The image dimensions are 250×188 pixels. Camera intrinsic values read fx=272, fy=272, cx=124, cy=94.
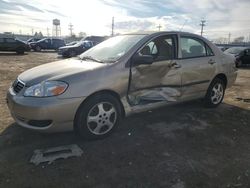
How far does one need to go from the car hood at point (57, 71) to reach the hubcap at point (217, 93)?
2.92m

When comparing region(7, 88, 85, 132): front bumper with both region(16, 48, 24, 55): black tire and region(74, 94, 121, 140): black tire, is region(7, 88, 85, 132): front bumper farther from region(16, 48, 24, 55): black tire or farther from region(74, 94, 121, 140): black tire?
region(16, 48, 24, 55): black tire

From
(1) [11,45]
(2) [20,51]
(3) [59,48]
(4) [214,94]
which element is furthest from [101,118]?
(1) [11,45]

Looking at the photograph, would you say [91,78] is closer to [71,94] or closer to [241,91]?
[71,94]

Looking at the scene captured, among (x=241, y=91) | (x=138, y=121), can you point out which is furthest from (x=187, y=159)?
(x=241, y=91)

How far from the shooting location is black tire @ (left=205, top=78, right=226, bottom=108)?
5.79 m

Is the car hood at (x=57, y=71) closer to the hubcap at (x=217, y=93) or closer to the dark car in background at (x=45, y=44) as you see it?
the hubcap at (x=217, y=93)

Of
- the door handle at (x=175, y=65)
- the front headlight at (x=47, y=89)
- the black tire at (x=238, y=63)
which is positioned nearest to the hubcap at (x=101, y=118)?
the front headlight at (x=47, y=89)

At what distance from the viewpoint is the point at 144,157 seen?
361 centimetres

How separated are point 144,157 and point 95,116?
937mm

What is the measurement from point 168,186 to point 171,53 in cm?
258

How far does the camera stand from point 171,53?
192 inches

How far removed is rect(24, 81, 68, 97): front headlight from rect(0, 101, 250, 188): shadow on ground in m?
0.77

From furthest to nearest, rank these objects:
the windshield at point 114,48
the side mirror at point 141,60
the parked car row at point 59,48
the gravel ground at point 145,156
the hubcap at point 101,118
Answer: the parked car row at point 59,48 < the windshield at point 114,48 < the side mirror at point 141,60 < the hubcap at point 101,118 < the gravel ground at point 145,156

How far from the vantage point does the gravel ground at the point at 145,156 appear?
3.07 meters
